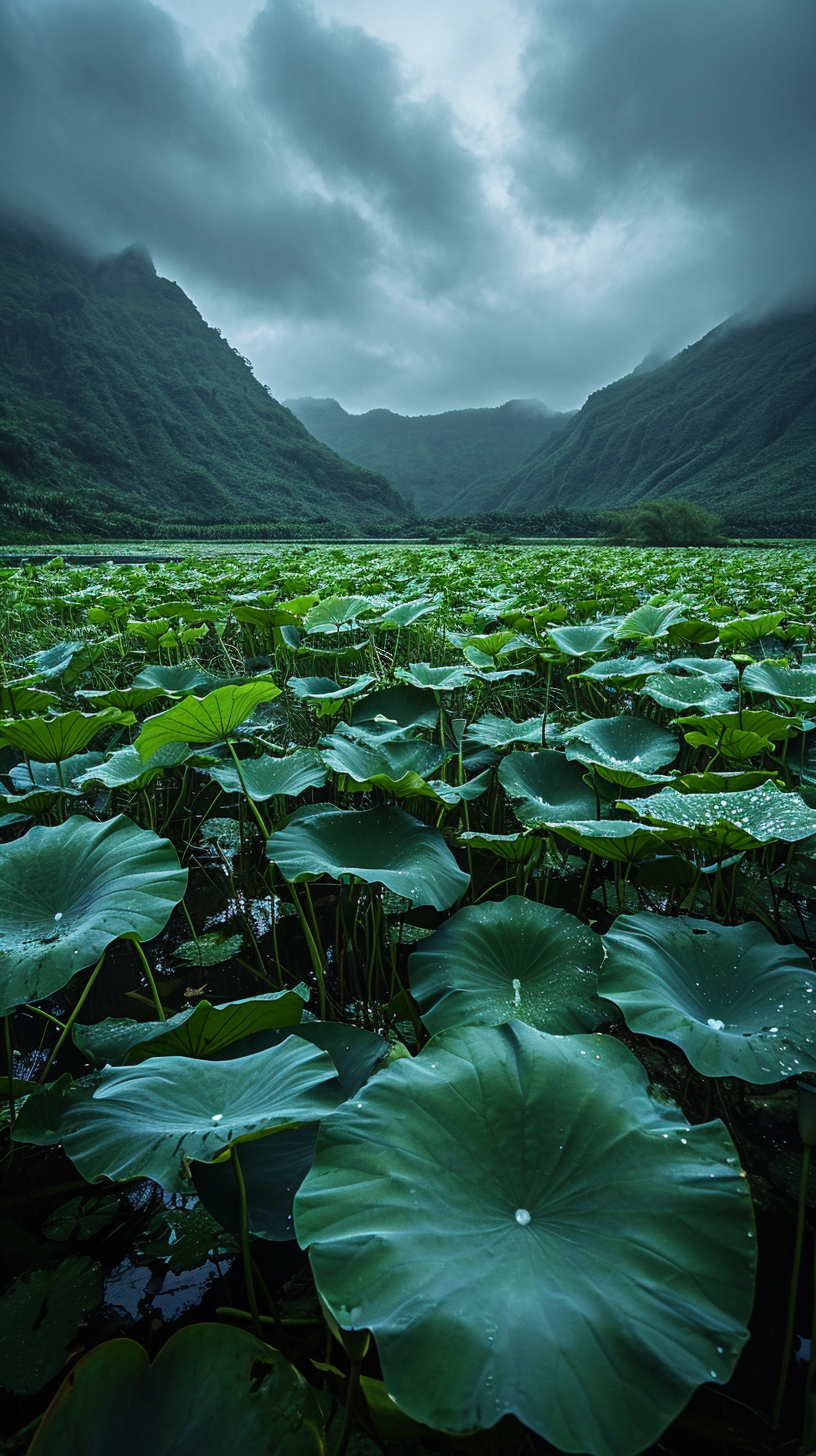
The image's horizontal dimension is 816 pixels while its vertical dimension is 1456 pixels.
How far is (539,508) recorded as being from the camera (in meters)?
73.4

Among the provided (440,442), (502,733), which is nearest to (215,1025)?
(502,733)

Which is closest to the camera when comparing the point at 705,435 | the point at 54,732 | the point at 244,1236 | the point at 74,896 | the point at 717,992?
the point at 244,1236

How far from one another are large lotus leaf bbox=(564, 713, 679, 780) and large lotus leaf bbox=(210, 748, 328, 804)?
0.63 metres

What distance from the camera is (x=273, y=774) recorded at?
1537mm

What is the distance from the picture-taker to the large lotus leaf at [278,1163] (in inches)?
27.6

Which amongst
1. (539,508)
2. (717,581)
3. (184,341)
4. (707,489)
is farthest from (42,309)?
(717,581)

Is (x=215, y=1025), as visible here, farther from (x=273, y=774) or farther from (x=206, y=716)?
(x=273, y=774)

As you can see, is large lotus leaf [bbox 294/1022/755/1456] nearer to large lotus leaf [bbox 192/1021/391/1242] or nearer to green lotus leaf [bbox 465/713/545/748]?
large lotus leaf [bbox 192/1021/391/1242]

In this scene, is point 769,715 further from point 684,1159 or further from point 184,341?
point 184,341

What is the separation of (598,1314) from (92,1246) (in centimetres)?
71

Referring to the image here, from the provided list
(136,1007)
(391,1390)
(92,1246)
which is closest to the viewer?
(391,1390)

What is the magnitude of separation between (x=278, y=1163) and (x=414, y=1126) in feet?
0.85

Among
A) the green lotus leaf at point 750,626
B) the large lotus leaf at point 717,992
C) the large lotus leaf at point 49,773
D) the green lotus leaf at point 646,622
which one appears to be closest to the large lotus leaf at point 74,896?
the large lotus leaf at point 49,773

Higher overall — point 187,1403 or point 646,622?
point 646,622
